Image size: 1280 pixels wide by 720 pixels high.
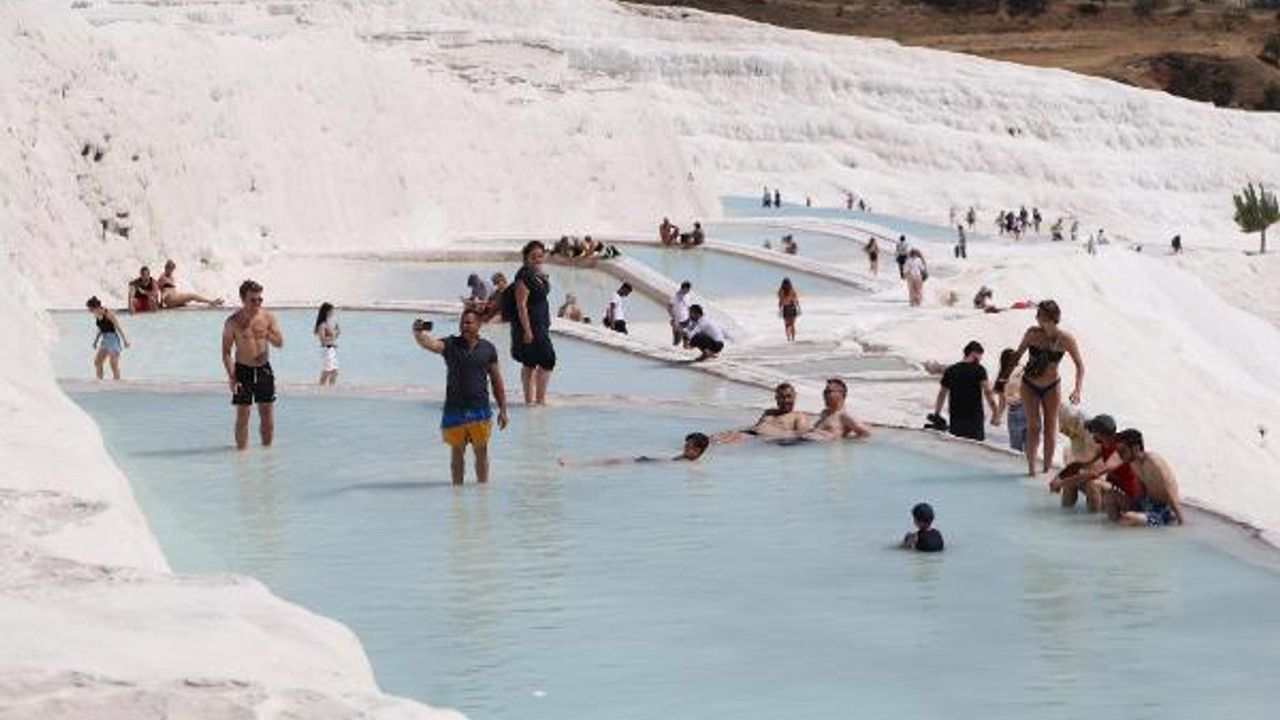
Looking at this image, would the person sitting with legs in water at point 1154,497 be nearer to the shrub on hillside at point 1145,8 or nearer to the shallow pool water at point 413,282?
the shallow pool water at point 413,282

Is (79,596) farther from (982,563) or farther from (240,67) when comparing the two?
(240,67)

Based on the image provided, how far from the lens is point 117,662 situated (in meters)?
5.94

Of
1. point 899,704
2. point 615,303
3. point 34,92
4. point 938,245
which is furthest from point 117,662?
point 938,245

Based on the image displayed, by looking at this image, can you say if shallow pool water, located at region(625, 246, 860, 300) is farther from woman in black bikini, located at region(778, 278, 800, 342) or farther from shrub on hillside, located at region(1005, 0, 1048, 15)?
shrub on hillside, located at region(1005, 0, 1048, 15)

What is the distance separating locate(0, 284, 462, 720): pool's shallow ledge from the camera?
18.1 feet

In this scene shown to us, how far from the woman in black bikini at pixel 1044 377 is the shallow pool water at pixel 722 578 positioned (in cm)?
27

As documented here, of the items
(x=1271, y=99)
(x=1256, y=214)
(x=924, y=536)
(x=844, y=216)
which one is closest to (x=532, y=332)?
(x=924, y=536)

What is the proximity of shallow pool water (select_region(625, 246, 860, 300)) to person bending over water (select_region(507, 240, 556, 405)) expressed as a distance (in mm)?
15902

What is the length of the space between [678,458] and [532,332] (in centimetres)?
234

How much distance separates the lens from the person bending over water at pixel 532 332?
48.9 feet

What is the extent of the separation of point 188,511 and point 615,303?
1252 cm

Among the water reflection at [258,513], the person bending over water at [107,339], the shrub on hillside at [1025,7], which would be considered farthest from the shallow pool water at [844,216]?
the shrub on hillside at [1025,7]

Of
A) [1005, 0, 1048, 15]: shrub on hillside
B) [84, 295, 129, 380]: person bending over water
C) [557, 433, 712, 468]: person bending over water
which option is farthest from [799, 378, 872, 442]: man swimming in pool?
[1005, 0, 1048, 15]: shrub on hillside

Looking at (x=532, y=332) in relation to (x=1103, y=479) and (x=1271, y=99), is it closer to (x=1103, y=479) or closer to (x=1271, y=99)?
(x=1103, y=479)
